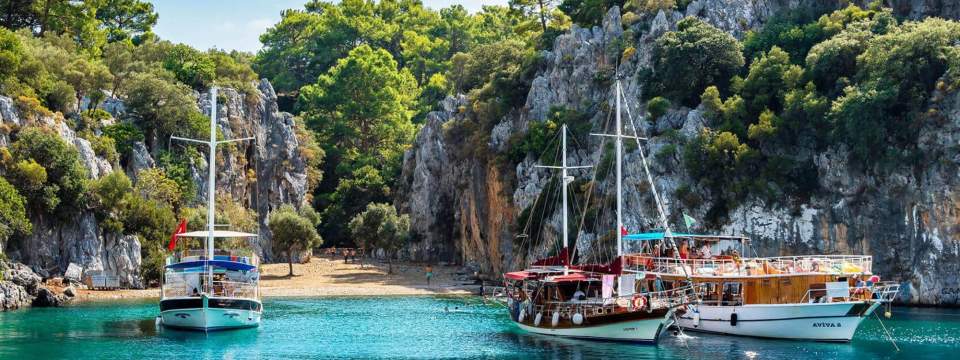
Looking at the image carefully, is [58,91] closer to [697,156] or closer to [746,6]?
[697,156]

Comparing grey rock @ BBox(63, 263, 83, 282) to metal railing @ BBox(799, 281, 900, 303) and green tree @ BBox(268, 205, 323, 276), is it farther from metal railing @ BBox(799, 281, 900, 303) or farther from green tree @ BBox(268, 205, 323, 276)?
metal railing @ BBox(799, 281, 900, 303)

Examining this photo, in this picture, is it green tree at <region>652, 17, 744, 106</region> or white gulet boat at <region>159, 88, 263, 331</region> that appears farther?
green tree at <region>652, 17, 744, 106</region>

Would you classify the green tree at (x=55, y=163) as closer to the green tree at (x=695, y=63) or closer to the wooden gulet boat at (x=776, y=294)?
the wooden gulet boat at (x=776, y=294)

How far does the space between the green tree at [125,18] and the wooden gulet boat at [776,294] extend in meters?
77.3

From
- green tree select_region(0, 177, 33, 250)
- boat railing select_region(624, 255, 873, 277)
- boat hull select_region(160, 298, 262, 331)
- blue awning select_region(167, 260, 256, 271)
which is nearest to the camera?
boat railing select_region(624, 255, 873, 277)

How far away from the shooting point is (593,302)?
51094 mm

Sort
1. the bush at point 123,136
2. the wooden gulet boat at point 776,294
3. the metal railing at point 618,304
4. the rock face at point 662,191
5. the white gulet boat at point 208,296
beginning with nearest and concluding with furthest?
the metal railing at point 618,304
the wooden gulet boat at point 776,294
the white gulet boat at point 208,296
the rock face at point 662,191
the bush at point 123,136

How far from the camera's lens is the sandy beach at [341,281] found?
80.8 metres

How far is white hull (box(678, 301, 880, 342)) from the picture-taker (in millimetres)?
49219

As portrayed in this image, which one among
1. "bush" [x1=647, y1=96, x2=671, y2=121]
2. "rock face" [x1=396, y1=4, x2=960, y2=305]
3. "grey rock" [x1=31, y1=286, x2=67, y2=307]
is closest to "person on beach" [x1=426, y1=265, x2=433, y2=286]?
"rock face" [x1=396, y1=4, x2=960, y2=305]

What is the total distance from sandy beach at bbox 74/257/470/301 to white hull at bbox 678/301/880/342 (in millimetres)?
34662

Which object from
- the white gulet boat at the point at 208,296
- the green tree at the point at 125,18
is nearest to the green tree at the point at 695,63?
the white gulet boat at the point at 208,296

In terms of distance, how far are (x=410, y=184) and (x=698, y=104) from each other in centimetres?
4141

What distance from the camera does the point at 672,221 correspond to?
75312mm
